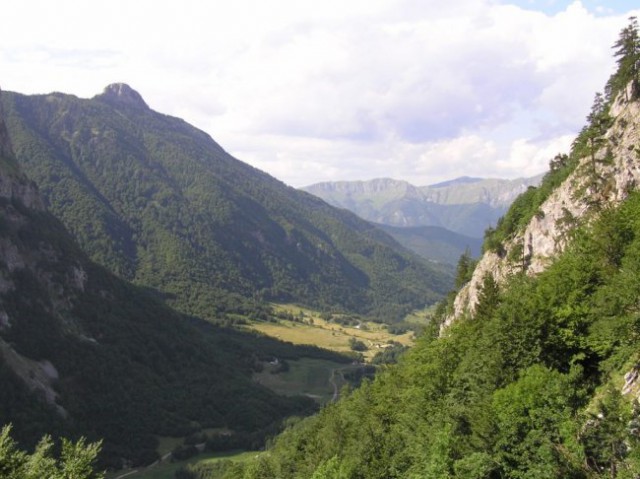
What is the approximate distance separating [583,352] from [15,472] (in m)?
44.6

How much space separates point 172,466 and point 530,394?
141 meters

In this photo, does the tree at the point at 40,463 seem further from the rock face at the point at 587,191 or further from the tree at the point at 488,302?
the rock face at the point at 587,191

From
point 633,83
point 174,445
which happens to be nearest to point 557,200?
point 633,83

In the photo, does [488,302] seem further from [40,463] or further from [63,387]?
[63,387]

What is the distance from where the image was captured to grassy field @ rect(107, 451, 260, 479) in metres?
146

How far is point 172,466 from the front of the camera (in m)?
155

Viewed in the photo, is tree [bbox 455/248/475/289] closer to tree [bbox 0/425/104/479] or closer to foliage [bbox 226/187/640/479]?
foliage [bbox 226/187/640/479]

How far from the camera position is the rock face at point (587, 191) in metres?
77.2

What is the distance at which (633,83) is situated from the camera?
84.2 m

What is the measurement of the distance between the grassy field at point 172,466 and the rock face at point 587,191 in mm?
96733

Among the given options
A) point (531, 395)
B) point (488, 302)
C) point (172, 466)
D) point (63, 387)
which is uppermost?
point (488, 302)

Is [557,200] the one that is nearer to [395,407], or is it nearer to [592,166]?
[592,166]

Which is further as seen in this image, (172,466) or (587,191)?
(172,466)

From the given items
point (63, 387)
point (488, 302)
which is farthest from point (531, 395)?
point (63, 387)
